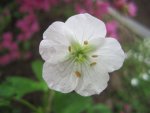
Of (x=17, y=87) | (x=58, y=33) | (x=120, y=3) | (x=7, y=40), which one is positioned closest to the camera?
(x=58, y=33)

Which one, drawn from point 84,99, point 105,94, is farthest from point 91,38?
point 105,94

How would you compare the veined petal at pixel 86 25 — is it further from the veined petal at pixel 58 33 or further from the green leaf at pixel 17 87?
the green leaf at pixel 17 87

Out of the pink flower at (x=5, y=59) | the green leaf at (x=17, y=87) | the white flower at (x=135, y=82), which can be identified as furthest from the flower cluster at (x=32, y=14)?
the green leaf at (x=17, y=87)

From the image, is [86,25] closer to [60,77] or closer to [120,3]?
[60,77]

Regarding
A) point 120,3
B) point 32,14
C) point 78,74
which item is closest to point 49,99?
point 78,74

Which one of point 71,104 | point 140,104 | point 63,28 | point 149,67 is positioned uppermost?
point 63,28

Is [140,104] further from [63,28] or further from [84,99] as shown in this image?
[63,28]

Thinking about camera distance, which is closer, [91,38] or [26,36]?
[91,38]
